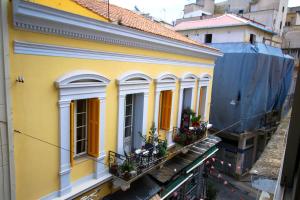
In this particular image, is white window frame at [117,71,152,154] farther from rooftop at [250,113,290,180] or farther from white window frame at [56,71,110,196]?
rooftop at [250,113,290,180]

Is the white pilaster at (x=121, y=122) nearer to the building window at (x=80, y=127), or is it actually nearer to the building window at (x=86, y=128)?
the building window at (x=86, y=128)

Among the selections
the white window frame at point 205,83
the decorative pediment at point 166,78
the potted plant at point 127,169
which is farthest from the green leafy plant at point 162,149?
the white window frame at point 205,83

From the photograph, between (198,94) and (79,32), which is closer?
(79,32)

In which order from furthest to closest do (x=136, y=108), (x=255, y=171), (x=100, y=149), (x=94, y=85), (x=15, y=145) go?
1. (x=136, y=108)
2. (x=100, y=149)
3. (x=94, y=85)
4. (x=15, y=145)
5. (x=255, y=171)

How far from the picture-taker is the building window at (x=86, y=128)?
6.07 m

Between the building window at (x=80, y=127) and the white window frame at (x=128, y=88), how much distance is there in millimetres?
1011

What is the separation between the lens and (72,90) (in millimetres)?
5297

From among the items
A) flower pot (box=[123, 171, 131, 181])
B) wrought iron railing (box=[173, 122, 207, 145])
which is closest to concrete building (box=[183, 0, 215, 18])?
wrought iron railing (box=[173, 122, 207, 145])

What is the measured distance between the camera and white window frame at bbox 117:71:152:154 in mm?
6641

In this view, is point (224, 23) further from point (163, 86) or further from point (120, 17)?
point (120, 17)

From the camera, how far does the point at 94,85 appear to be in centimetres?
573

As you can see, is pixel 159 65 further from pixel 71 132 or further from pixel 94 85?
pixel 71 132

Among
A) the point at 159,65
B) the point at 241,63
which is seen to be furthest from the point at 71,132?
the point at 241,63

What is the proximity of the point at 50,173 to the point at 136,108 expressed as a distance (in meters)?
3.48
